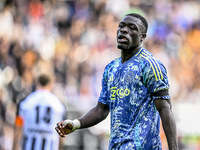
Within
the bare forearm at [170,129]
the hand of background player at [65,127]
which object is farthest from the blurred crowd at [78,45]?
the bare forearm at [170,129]

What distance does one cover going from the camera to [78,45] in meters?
12.9

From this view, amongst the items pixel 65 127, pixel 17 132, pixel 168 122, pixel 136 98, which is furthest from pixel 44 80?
pixel 168 122

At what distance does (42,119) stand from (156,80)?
3563mm

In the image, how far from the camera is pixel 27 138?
7.35 m

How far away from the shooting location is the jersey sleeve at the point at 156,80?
4.10 m

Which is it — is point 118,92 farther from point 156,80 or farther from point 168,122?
point 168,122

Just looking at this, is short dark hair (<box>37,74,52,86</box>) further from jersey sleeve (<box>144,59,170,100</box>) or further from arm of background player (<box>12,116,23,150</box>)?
jersey sleeve (<box>144,59,170,100</box>)

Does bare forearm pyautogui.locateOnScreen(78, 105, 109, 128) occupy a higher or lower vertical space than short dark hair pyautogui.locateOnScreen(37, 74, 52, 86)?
lower

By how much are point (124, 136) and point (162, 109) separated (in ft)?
1.44

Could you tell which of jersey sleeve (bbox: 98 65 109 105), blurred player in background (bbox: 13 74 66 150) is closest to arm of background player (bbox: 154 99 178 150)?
jersey sleeve (bbox: 98 65 109 105)

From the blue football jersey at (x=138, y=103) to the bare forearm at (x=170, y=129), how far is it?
15cm

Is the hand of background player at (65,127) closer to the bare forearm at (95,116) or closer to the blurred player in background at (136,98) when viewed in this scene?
the blurred player in background at (136,98)

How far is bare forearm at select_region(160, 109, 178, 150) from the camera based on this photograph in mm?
3990

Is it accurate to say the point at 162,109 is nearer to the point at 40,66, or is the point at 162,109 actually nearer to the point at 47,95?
the point at 47,95
